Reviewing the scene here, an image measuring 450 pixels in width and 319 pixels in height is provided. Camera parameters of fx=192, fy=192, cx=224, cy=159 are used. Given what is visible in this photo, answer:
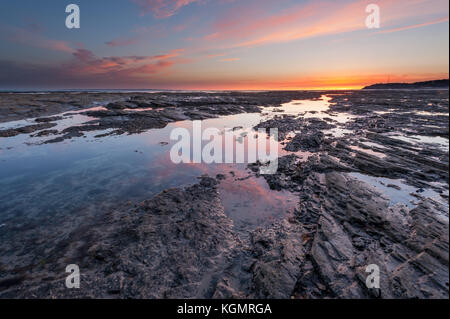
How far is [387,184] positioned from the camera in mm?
9750

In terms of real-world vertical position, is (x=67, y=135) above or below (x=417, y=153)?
above

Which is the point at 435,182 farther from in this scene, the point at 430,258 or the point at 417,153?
the point at 430,258

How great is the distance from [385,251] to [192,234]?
5963 mm

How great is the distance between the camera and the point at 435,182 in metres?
9.80

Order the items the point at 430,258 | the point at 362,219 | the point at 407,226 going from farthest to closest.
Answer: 1. the point at 362,219
2. the point at 407,226
3. the point at 430,258

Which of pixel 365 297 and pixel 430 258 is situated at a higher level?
pixel 430 258

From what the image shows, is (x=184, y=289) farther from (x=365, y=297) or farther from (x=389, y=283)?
(x=389, y=283)

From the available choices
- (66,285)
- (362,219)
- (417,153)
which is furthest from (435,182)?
(66,285)

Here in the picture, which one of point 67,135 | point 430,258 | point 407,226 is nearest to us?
point 430,258
